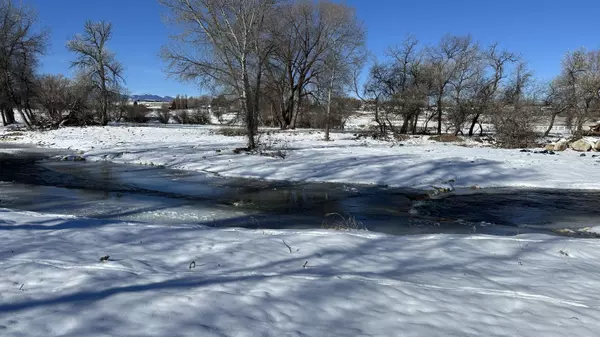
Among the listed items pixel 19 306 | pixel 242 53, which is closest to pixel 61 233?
pixel 19 306

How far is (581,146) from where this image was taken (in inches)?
800

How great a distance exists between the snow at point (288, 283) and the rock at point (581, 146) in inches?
667

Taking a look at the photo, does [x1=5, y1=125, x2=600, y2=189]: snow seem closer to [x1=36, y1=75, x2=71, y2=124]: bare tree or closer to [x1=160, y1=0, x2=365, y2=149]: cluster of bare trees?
[x1=160, y1=0, x2=365, y2=149]: cluster of bare trees

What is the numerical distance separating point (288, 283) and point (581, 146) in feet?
71.8

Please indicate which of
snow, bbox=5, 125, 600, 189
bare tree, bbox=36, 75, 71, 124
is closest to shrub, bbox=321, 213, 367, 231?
snow, bbox=5, 125, 600, 189

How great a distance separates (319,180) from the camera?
1416 cm

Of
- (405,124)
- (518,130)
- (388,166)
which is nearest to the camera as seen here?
(388,166)

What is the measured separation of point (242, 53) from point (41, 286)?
50.1 ft

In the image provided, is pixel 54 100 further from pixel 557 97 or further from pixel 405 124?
pixel 557 97

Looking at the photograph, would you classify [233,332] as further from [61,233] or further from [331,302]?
[61,233]

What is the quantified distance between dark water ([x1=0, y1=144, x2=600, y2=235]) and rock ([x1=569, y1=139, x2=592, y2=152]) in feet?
33.6

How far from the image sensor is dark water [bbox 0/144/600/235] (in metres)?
8.62

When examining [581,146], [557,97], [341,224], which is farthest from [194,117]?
[341,224]

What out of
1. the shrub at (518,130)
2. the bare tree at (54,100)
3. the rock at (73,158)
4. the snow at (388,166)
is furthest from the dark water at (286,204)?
the bare tree at (54,100)
